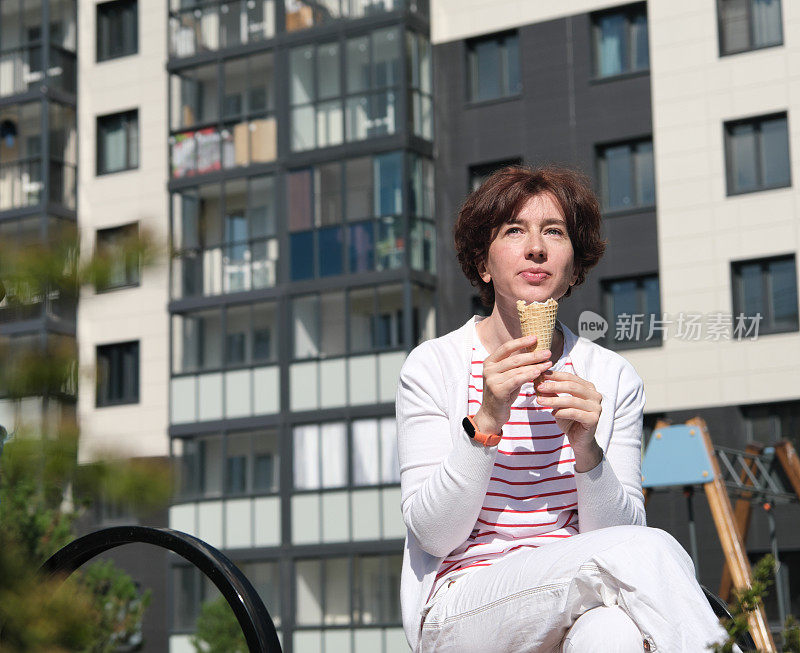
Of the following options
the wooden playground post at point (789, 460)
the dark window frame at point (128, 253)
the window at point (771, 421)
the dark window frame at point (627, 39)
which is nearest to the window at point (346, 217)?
the dark window frame at point (627, 39)

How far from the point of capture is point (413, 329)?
93.9 ft

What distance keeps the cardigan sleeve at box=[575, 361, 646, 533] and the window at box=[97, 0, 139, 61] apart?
103 feet

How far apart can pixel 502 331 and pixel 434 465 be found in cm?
41

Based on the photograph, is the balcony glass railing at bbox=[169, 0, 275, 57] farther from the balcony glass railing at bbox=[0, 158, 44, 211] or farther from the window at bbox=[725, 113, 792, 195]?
the window at bbox=[725, 113, 792, 195]

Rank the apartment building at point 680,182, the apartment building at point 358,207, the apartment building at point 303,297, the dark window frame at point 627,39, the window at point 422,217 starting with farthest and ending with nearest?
the window at point 422,217
the apartment building at point 303,297
the dark window frame at point 627,39
the apartment building at point 358,207
the apartment building at point 680,182

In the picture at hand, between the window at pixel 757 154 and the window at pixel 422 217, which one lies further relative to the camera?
the window at pixel 422 217

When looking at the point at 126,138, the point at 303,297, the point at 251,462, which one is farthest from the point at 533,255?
the point at 126,138

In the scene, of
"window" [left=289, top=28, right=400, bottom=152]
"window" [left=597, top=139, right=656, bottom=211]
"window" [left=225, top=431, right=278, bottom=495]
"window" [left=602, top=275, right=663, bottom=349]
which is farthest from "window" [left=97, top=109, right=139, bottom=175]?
"window" [left=602, top=275, right=663, bottom=349]

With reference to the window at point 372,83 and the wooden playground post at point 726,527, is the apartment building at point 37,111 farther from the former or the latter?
the wooden playground post at point 726,527

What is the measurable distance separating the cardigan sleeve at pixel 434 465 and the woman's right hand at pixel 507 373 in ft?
0.29

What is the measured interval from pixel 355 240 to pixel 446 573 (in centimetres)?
2642

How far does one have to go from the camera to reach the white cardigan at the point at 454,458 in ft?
9.86

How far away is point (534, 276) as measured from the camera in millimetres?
3391

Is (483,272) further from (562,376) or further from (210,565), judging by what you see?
(210,565)
